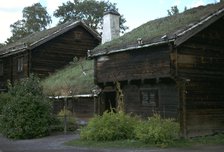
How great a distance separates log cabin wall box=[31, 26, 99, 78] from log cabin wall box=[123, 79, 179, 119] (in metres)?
14.8

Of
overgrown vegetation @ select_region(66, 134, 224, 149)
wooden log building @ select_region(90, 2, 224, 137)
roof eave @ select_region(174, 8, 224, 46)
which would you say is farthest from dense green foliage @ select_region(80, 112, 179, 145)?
roof eave @ select_region(174, 8, 224, 46)

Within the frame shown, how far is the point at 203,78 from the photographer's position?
2189 cm

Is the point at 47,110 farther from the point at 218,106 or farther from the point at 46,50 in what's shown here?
the point at 46,50

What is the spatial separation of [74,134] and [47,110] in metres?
2.03

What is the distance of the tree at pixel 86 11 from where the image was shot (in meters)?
60.5

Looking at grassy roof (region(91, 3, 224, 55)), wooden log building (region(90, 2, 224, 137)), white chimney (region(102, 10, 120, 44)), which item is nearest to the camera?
wooden log building (region(90, 2, 224, 137))

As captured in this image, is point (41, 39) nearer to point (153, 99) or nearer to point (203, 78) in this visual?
point (153, 99)

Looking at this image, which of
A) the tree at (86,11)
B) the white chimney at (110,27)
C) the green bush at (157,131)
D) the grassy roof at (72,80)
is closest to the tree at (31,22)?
the tree at (86,11)

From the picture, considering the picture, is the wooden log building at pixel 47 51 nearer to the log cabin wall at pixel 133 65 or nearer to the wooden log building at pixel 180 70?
the log cabin wall at pixel 133 65

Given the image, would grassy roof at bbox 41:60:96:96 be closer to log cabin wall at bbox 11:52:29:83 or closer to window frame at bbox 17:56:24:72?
log cabin wall at bbox 11:52:29:83

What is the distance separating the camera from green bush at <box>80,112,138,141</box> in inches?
777

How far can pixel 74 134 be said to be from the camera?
24.2m

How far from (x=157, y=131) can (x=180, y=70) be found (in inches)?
155

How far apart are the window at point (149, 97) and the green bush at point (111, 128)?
8.44 ft
